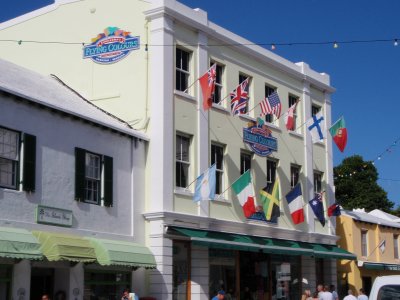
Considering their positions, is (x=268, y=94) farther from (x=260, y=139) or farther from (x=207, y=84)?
(x=207, y=84)

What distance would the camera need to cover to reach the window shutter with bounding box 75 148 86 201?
65.7ft

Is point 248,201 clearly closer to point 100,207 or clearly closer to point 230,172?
point 230,172

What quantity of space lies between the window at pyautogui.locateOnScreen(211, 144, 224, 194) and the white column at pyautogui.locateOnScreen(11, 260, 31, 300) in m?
8.99

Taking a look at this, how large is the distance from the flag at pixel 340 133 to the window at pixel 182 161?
742 cm

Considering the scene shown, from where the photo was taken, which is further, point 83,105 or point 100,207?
point 83,105

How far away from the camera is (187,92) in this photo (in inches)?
974

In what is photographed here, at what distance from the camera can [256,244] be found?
1006 inches

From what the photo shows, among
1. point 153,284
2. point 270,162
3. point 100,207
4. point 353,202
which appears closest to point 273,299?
point 270,162

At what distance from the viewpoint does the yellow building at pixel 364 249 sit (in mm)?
34156

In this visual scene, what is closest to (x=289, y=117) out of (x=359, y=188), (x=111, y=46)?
(x=111, y=46)

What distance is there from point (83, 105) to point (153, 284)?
6.02 m

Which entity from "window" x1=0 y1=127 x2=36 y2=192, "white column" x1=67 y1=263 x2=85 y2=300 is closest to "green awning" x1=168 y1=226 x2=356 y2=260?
"white column" x1=67 y1=263 x2=85 y2=300

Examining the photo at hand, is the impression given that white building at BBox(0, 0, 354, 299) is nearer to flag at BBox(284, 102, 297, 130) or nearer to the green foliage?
flag at BBox(284, 102, 297, 130)

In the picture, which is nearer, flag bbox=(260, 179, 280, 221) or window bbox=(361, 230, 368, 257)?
flag bbox=(260, 179, 280, 221)
